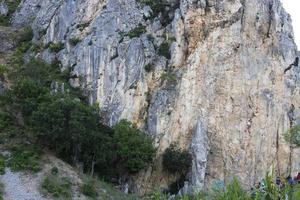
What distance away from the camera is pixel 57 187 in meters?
40.7

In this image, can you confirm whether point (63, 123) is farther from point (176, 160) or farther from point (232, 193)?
point (232, 193)

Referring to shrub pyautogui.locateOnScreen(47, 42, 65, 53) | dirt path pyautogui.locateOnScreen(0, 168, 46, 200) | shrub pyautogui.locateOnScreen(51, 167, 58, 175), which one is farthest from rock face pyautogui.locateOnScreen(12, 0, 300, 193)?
dirt path pyautogui.locateOnScreen(0, 168, 46, 200)

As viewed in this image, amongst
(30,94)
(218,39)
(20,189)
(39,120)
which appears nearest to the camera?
(20,189)

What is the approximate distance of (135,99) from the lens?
172 feet

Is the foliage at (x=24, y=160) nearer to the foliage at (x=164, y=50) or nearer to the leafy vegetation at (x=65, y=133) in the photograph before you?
the leafy vegetation at (x=65, y=133)

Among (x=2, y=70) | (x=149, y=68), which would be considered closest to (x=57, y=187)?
(x=149, y=68)

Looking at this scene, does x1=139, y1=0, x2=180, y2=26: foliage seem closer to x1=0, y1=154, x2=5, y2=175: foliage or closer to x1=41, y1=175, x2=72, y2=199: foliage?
x1=41, y1=175, x2=72, y2=199: foliage

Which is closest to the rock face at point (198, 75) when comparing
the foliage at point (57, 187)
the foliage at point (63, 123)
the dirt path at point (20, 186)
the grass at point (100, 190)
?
the foliage at point (63, 123)

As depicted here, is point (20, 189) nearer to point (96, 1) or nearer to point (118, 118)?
point (118, 118)

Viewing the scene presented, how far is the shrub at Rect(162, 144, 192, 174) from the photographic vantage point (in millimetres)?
49359

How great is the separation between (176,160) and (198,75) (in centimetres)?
1062

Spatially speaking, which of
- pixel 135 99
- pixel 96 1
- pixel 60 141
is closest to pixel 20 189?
pixel 60 141

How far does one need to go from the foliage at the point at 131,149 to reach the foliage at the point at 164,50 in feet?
34.2

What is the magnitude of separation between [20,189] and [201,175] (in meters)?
18.3
